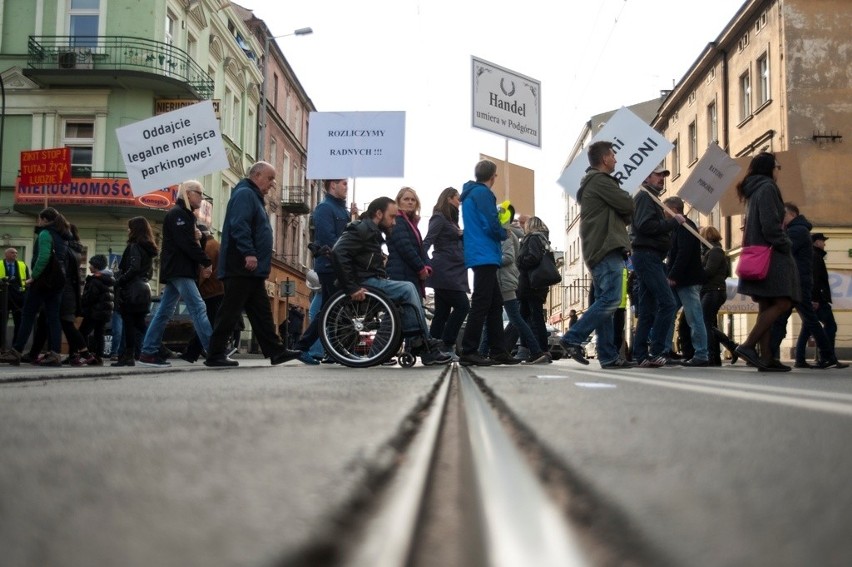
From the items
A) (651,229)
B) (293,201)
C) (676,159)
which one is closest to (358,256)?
(651,229)

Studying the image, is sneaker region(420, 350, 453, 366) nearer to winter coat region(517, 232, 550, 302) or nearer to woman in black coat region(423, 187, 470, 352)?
woman in black coat region(423, 187, 470, 352)

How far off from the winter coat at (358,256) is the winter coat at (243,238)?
1.80 ft

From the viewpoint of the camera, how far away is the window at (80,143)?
80.4 ft

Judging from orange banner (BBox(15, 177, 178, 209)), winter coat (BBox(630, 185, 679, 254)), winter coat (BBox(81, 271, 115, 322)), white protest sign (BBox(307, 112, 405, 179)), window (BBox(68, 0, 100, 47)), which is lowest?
winter coat (BBox(81, 271, 115, 322))

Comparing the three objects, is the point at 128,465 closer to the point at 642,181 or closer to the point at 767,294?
the point at 767,294

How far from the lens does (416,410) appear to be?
6.09ft

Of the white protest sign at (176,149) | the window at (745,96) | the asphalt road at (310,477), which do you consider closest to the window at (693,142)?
the window at (745,96)

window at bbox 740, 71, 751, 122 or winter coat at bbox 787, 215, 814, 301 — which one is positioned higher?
window at bbox 740, 71, 751, 122

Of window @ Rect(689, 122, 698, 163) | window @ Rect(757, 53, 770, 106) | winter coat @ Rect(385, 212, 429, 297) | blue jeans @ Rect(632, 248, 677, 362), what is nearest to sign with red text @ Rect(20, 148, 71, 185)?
winter coat @ Rect(385, 212, 429, 297)

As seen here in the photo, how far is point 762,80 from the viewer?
81.6ft

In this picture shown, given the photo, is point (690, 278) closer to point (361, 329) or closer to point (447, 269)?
point (447, 269)

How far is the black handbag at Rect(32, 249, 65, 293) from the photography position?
8359mm

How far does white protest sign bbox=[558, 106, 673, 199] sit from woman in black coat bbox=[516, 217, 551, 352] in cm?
55

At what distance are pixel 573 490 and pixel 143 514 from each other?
1.25 ft
